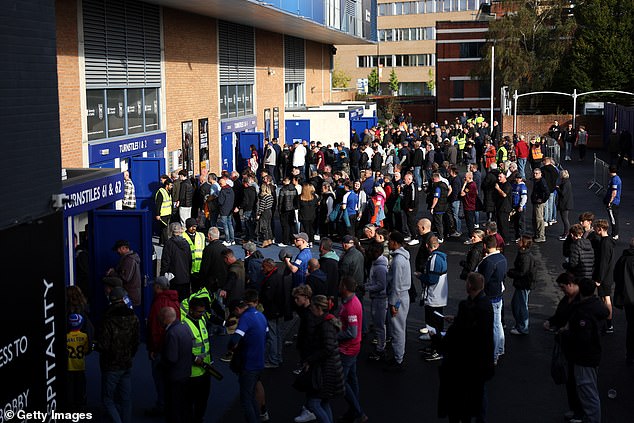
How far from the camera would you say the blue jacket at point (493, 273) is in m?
12.2

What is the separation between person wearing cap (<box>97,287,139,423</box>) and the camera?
9.99 metres

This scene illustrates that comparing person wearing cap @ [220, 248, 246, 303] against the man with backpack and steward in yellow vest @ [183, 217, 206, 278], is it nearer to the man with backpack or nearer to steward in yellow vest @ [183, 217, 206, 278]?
steward in yellow vest @ [183, 217, 206, 278]

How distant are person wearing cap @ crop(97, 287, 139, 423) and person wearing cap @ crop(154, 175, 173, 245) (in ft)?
33.2

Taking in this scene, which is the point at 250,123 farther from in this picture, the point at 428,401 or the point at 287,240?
the point at 428,401

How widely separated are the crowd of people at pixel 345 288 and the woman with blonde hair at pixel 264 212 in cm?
3

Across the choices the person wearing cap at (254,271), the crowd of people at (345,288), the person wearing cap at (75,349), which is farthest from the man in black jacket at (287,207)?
the person wearing cap at (75,349)

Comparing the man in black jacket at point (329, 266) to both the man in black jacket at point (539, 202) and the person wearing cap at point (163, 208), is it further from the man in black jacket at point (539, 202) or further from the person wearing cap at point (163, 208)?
the man in black jacket at point (539, 202)

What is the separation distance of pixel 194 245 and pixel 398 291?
4078mm

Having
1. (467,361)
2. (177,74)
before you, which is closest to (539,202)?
(177,74)

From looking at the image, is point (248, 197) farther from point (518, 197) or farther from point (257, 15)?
point (257, 15)

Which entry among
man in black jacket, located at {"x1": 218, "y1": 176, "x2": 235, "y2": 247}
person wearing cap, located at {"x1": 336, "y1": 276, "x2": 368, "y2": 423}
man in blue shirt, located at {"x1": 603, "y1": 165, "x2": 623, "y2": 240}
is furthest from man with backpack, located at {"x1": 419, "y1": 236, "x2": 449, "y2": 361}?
man in blue shirt, located at {"x1": 603, "y1": 165, "x2": 623, "y2": 240}

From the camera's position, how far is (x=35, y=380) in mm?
7805

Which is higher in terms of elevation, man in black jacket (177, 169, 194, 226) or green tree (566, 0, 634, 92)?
green tree (566, 0, 634, 92)

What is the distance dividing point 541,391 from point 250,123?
24.6 meters
